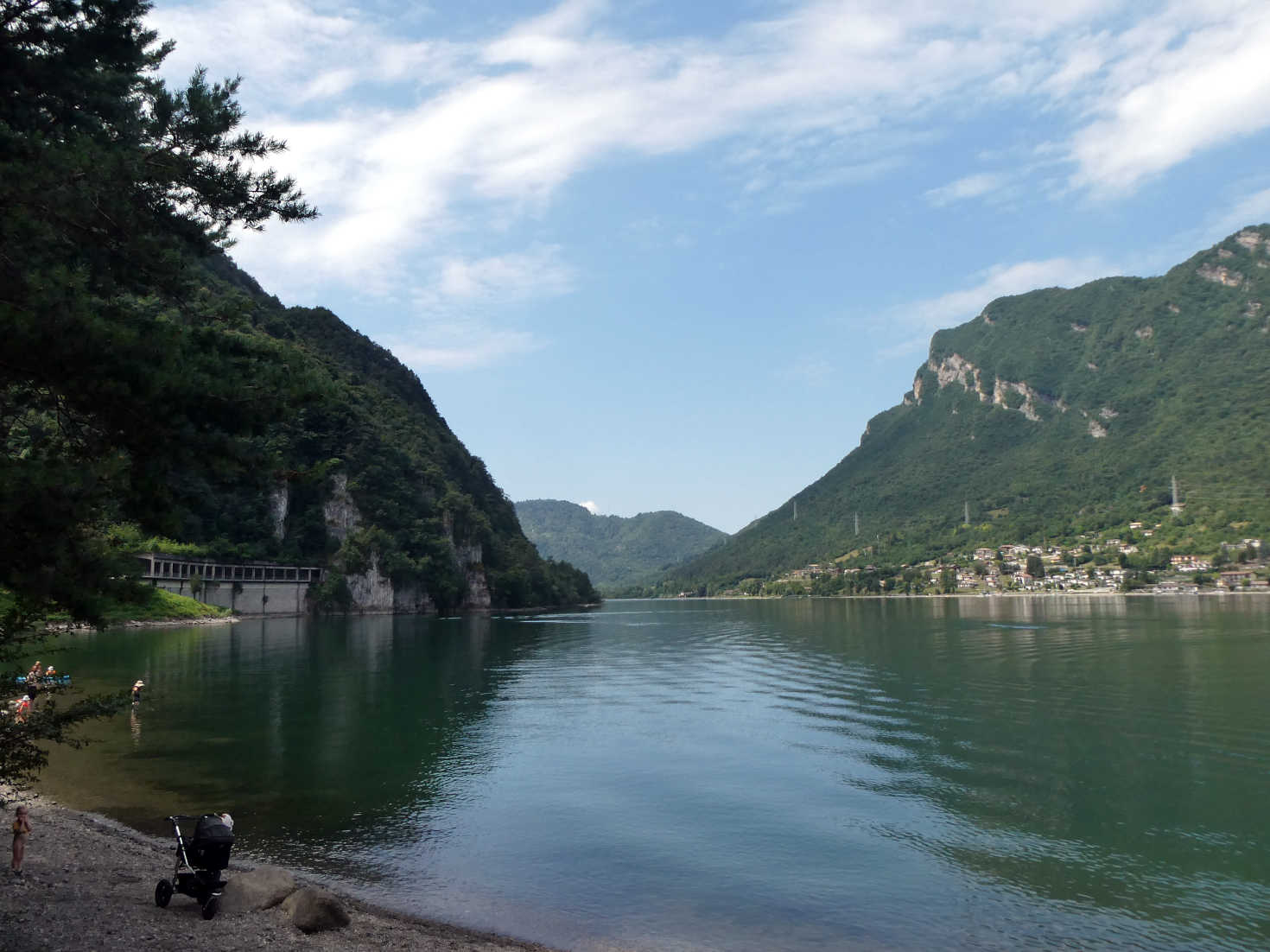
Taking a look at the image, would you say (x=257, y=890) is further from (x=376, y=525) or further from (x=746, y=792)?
(x=376, y=525)

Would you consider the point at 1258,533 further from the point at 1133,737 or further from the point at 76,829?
the point at 76,829

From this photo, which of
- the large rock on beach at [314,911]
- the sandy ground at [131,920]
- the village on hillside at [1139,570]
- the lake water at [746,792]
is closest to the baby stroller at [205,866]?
the sandy ground at [131,920]

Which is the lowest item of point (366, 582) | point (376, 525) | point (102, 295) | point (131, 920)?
point (131, 920)

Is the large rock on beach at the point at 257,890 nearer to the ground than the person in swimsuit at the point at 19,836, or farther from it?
nearer to the ground

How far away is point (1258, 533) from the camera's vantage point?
529ft

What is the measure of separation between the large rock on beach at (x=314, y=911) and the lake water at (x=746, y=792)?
2.30m

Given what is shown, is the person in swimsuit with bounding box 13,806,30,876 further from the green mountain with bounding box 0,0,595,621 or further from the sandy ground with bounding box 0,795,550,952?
the green mountain with bounding box 0,0,595,621

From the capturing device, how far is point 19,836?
566 inches

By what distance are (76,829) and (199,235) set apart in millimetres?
14437

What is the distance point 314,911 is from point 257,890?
128cm

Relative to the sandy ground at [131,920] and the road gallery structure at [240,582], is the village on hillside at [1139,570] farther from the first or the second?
the sandy ground at [131,920]

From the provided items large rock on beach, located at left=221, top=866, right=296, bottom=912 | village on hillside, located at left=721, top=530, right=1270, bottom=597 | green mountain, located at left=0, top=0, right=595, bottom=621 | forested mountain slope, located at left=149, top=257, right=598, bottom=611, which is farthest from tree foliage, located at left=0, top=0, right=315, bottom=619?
village on hillside, located at left=721, top=530, right=1270, bottom=597

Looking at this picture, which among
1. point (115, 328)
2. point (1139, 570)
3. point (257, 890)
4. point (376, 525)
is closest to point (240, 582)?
point (376, 525)

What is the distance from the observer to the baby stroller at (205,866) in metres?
13.6
